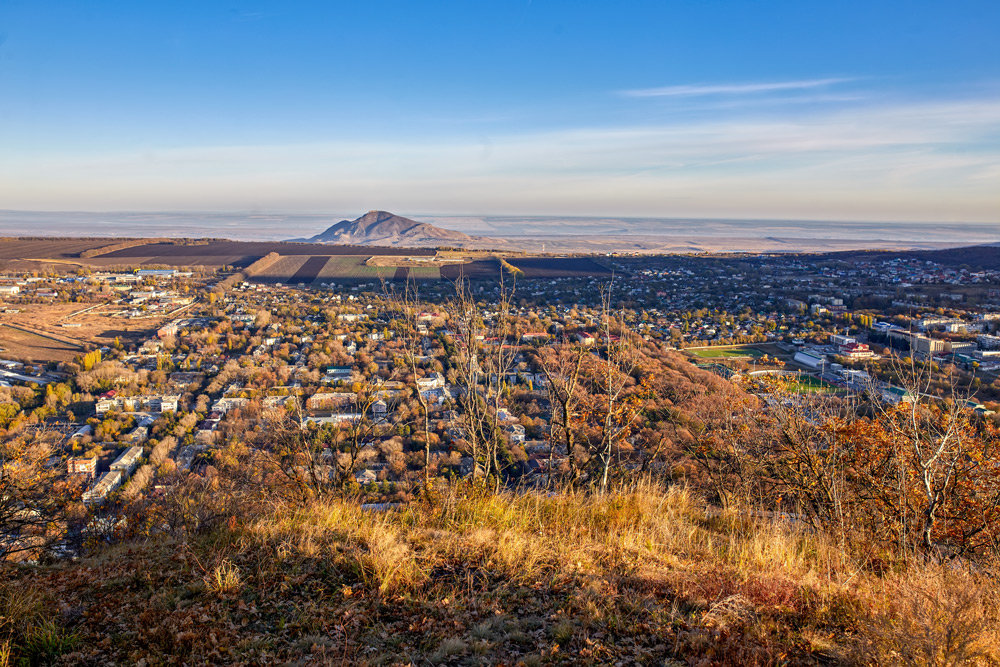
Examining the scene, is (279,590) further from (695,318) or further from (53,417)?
(695,318)

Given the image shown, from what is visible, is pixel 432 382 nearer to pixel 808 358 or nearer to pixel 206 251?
pixel 808 358

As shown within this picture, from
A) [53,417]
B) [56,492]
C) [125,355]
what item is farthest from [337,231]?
[56,492]

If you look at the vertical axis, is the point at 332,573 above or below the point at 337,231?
below

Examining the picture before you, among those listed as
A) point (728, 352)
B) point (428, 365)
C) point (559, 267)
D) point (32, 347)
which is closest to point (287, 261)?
point (559, 267)

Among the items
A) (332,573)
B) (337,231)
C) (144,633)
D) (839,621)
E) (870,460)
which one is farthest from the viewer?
(337,231)

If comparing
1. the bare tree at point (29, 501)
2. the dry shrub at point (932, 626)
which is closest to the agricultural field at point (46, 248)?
the bare tree at point (29, 501)

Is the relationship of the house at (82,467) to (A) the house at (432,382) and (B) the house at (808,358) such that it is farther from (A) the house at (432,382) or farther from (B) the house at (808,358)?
(B) the house at (808,358)

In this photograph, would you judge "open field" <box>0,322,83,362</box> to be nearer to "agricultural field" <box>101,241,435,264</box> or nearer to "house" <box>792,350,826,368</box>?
"house" <box>792,350,826,368</box>
